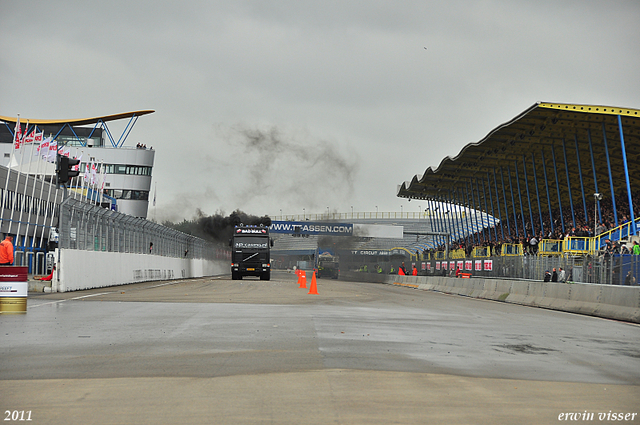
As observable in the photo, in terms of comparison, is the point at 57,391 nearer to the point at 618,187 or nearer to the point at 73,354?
the point at 73,354

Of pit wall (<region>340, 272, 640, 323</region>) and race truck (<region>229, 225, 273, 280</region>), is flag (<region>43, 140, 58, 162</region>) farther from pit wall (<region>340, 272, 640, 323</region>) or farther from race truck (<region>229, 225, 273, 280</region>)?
pit wall (<region>340, 272, 640, 323</region>)

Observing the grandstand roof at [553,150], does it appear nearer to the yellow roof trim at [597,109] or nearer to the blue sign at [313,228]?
the yellow roof trim at [597,109]

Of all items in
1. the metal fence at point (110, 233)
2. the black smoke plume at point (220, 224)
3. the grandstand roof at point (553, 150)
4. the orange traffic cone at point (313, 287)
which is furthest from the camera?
the black smoke plume at point (220, 224)

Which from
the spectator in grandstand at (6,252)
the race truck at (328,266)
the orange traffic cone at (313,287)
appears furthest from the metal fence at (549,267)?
the race truck at (328,266)

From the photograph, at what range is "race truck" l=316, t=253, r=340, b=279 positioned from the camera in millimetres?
78938

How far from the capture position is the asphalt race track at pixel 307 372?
5699 mm

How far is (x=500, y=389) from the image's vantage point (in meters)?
6.86

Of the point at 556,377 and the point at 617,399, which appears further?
the point at 556,377

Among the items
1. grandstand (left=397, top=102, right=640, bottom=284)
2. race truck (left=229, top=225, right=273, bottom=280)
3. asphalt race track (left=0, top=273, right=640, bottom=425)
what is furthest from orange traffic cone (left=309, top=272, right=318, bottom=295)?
race truck (left=229, top=225, right=273, bottom=280)

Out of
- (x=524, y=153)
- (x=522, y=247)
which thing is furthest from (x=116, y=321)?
(x=524, y=153)

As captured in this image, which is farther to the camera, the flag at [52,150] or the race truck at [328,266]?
the race truck at [328,266]

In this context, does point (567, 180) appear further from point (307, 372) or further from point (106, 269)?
point (307, 372)

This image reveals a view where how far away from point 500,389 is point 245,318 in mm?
8477

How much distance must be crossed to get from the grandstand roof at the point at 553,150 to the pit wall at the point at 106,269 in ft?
73.3
